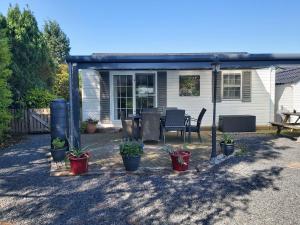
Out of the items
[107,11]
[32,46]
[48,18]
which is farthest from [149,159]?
[48,18]

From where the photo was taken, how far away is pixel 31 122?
35.3ft

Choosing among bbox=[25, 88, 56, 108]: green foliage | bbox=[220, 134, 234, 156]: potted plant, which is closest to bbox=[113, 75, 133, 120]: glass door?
bbox=[25, 88, 56, 108]: green foliage

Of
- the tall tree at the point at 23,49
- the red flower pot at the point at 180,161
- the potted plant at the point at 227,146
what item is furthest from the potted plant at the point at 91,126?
the red flower pot at the point at 180,161

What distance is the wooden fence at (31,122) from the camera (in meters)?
10.6

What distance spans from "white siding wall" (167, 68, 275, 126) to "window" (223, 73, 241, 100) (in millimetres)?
281

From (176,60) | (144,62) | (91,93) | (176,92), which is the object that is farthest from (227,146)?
(91,93)

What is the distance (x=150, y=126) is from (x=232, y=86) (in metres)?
5.42

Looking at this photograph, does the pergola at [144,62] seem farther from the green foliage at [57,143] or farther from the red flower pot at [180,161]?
A: the red flower pot at [180,161]

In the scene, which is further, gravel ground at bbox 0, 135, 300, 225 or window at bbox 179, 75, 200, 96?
window at bbox 179, 75, 200, 96

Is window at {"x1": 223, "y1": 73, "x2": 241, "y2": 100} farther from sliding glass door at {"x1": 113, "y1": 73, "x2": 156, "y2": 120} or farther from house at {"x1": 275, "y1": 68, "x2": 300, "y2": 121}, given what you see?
sliding glass door at {"x1": 113, "y1": 73, "x2": 156, "y2": 120}

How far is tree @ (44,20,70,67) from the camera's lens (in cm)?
3331

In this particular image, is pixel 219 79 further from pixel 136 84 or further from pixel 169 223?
pixel 169 223

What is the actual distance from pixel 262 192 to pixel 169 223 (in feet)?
6.13

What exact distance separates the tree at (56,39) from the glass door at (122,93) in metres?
23.7
